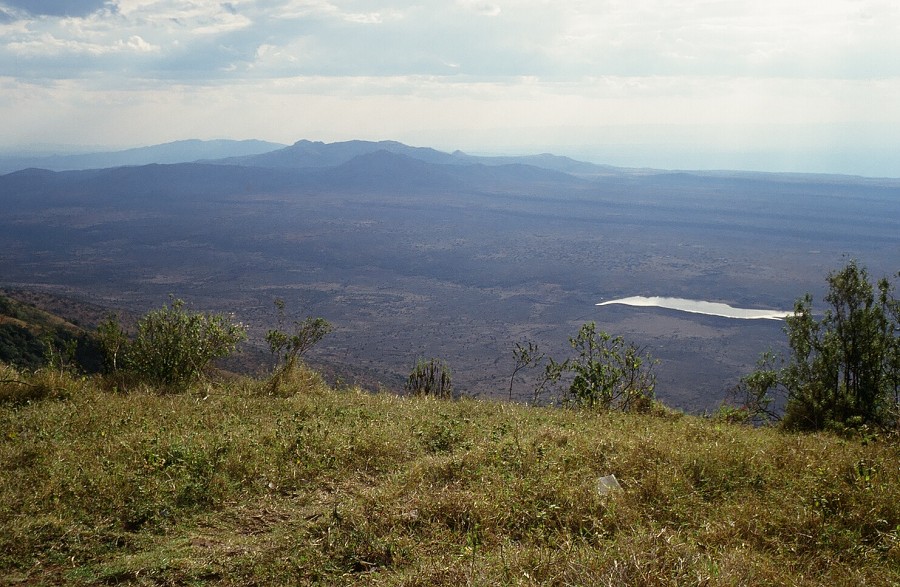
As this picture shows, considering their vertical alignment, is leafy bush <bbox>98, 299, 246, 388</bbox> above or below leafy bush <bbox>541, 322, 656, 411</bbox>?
above

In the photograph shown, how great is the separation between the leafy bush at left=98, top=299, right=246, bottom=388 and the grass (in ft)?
8.05

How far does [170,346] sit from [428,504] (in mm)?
6641

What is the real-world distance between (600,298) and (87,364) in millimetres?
62272

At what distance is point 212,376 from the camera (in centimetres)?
1112

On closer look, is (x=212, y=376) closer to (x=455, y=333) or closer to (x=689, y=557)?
(x=689, y=557)

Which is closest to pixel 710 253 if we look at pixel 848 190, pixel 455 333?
pixel 455 333

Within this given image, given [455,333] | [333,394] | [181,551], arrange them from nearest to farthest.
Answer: [181,551] → [333,394] → [455,333]

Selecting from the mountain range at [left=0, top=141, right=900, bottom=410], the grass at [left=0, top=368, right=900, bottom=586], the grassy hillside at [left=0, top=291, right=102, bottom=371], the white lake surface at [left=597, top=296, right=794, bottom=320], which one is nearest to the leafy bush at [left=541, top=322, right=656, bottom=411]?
the grass at [left=0, top=368, right=900, bottom=586]

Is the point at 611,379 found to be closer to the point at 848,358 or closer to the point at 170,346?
the point at 848,358

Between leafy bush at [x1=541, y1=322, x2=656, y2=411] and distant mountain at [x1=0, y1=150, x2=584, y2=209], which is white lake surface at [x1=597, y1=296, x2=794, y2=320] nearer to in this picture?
leafy bush at [x1=541, y1=322, x2=656, y2=411]

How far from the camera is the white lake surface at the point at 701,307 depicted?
67000mm

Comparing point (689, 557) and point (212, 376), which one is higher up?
point (689, 557)

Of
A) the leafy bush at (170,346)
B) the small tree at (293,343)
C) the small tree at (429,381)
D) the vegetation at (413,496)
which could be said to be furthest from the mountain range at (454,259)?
the vegetation at (413,496)

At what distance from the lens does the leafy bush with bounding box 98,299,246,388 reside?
9750 mm
